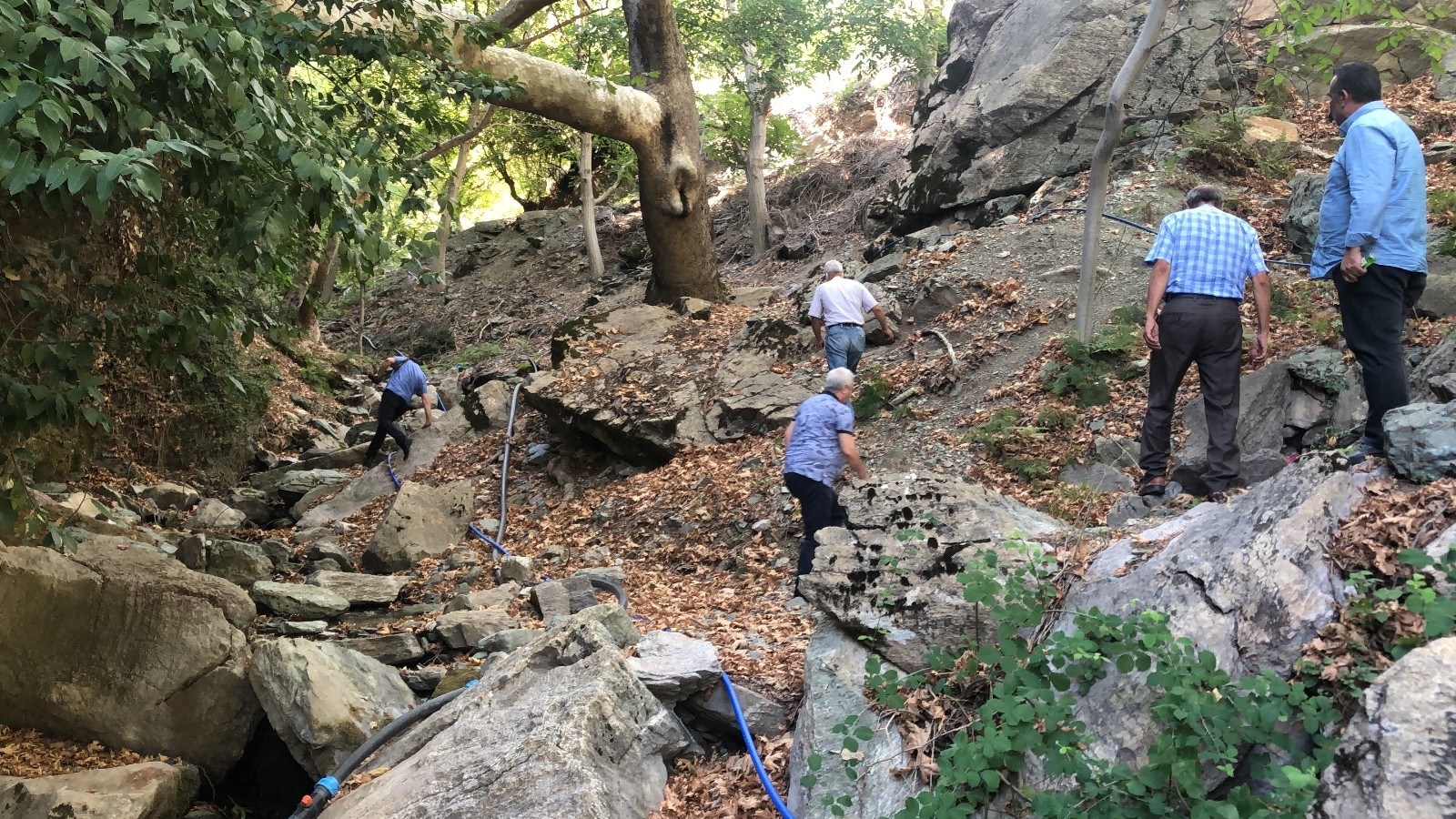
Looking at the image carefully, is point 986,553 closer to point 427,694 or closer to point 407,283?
point 427,694

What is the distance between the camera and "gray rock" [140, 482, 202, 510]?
34.9 ft

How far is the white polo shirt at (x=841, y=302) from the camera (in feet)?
30.6

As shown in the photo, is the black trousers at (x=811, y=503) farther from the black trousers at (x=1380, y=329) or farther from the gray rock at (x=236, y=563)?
the gray rock at (x=236, y=563)

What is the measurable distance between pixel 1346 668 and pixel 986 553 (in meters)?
1.28

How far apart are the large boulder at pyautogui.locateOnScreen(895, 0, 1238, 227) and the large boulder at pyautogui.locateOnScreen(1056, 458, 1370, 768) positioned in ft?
32.5

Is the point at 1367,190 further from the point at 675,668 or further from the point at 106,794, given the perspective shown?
the point at 106,794

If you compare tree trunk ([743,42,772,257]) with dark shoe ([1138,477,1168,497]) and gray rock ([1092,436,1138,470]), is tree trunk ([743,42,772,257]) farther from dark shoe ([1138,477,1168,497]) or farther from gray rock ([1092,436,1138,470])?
dark shoe ([1138,477,1168,497])

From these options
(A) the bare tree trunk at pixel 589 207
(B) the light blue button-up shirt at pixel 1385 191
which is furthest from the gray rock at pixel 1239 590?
(A) the bare tree trunk at pixel 589 207

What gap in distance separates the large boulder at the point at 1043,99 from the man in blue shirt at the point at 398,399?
7556 mm

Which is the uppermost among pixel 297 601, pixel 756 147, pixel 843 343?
pixel 756 147

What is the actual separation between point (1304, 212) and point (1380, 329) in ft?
16.9

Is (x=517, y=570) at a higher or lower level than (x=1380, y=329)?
lower

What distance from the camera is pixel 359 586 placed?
7.80m

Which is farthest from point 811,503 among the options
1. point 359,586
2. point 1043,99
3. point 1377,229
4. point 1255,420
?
point 1043,99
